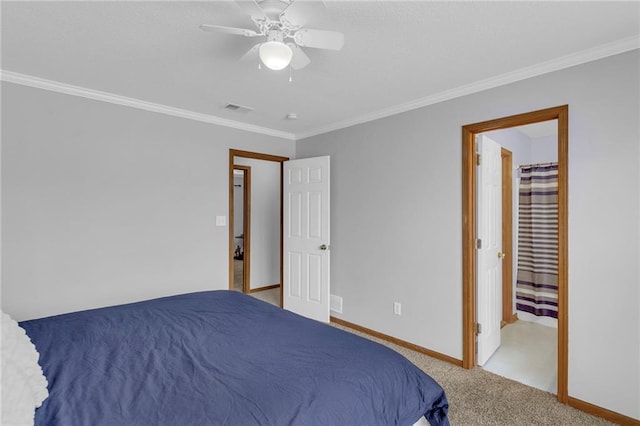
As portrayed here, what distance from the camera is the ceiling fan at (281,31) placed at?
60.9 inches

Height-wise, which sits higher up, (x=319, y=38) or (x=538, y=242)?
(x=319, y=38)

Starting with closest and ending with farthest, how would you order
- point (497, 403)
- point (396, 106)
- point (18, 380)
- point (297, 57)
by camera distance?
1. point (18, 380)
2. point (297, 57)
3. point (497, 403)
4. point (396, 106)

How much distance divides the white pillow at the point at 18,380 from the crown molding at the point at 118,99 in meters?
2.14

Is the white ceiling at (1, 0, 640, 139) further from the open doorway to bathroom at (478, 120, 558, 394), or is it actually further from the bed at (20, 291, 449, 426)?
the bed at (20, 291, 449, 426)

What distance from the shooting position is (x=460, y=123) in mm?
2820

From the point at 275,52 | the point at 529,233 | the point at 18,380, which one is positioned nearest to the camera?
the point at 18,380

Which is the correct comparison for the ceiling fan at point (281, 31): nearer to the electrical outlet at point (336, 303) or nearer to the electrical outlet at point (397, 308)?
the electrical outlet at point (397, 308)

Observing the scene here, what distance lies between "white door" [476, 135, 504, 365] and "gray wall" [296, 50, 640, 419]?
8.4 inches

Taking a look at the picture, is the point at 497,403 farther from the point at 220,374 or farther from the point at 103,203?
the point at 103,203

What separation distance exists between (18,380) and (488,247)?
322 centimetres

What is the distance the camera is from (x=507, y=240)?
12.8 feet

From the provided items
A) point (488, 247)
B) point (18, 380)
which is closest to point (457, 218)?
point (488, 247)

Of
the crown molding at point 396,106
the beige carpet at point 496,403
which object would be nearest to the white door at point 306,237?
the crown molding at point 396,106

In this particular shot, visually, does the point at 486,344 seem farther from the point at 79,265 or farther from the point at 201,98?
the point at 79,265
